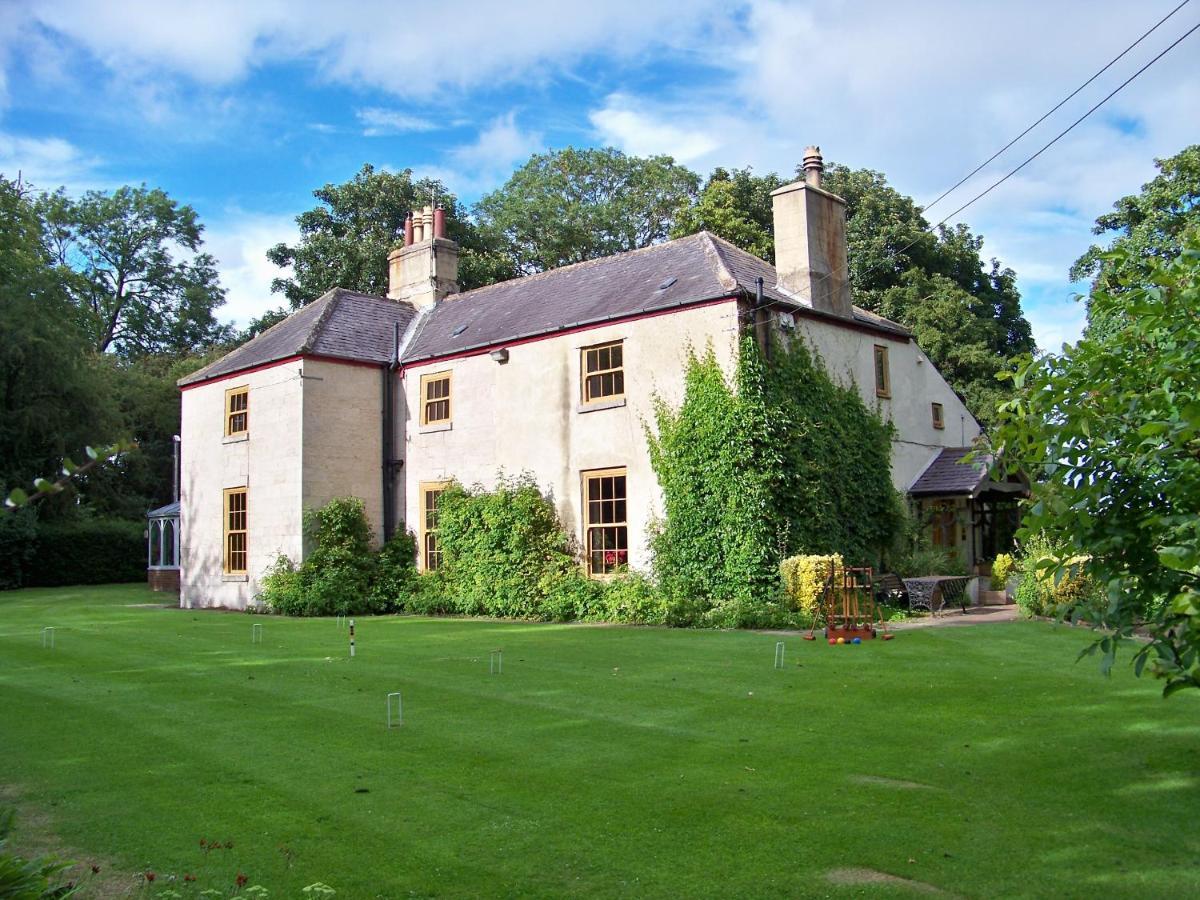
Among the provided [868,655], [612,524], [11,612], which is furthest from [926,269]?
[11,612]

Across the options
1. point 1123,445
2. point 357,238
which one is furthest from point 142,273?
point 1123,445

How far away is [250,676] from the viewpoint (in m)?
12.3

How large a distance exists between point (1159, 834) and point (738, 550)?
12.9 m

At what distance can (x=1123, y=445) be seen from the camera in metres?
5.15

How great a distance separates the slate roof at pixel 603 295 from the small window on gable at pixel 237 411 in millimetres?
4434

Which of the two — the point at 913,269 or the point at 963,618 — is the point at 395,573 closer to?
the point at 963,618

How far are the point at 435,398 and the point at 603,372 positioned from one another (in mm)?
5509

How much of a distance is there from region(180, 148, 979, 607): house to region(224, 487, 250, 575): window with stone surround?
53 millimetres

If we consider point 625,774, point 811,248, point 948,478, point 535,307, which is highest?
point 811,248

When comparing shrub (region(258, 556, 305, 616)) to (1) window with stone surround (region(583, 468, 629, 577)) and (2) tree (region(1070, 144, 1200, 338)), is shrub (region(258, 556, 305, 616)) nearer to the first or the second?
(1) window with stone surround (region(583, 468, 629, 577))

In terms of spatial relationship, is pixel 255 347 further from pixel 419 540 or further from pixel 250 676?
pixel 250 676

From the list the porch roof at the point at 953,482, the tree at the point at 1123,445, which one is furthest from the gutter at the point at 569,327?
the tree at the point at 1123,445

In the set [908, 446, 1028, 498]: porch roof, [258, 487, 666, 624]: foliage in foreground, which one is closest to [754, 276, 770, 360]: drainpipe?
[258, 487, 666, 624]: foliage in foreground

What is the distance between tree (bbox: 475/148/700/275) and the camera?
48.7m
